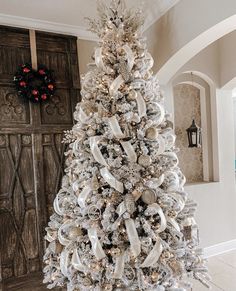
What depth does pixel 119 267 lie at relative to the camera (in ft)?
4.25

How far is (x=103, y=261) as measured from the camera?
1337 millimetres

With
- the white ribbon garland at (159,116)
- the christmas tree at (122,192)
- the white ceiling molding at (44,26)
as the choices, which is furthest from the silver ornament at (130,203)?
the white ceiling molding at (44,26)

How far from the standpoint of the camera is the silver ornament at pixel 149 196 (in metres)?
1.37

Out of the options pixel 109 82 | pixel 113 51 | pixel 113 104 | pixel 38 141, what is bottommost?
pixel 38 141

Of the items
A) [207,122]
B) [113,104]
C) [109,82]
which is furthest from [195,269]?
[207,122]

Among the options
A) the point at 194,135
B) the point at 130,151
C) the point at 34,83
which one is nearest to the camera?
the point at 130,151

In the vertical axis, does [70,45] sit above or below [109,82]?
above

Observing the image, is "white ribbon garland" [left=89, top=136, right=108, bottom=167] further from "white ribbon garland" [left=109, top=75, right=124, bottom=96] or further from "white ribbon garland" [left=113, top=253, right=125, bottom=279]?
"white ribbon garland" [left=113, top=253, right=125, bottom=279]

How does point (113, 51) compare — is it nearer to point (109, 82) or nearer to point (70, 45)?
point (109, 82)

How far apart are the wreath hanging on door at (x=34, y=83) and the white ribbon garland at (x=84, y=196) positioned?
1.48 metres

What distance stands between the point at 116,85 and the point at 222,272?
268 centimetres

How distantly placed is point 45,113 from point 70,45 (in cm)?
81

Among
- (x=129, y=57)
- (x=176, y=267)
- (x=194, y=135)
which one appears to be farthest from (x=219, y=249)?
(x=129, y=57)

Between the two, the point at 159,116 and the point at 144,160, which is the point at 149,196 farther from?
the point at 159,116
